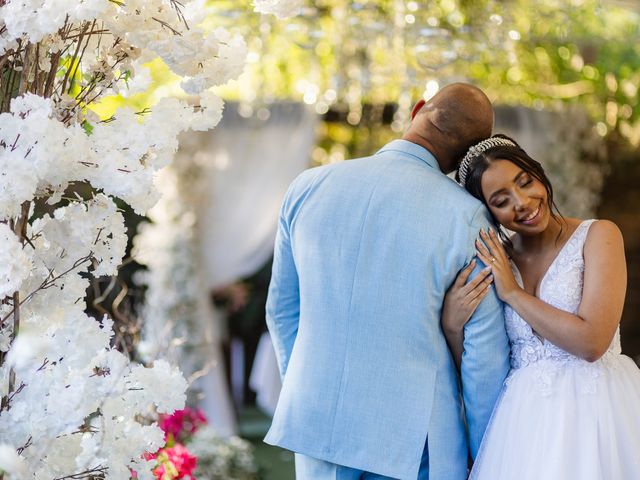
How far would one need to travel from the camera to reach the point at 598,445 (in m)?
2.30

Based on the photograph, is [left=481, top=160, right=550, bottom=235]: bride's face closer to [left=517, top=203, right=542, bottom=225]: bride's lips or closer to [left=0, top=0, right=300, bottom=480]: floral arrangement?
[left=517, top=203, right=542, bottom=225]: bride's lips

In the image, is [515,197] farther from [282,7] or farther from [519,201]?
[282,7]

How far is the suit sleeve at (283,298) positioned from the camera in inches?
104

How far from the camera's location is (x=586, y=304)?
2.28 meters

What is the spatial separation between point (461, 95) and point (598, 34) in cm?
678

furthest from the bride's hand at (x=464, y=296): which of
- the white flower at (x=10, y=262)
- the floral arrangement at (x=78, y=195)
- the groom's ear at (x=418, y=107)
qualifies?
the white flower at (x=10, y=262)

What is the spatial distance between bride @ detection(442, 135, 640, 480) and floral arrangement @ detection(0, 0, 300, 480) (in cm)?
95

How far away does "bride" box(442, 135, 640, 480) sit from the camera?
7.46 ft

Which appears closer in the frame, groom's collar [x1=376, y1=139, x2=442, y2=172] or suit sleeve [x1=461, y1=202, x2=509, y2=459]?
suit sleeve [x1=461, y1=202, x2=509, y2=459]

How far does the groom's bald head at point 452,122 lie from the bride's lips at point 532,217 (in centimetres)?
27

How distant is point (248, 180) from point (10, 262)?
542cm

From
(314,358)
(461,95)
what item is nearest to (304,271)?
(314,358)

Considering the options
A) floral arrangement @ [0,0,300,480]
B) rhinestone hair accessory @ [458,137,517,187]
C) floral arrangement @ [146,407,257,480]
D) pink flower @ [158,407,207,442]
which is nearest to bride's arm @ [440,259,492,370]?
rhinestone hair accessory @ [458,137,517,187]

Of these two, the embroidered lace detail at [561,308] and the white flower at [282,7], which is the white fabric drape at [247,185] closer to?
the embroidered lace detail at [561,308]
